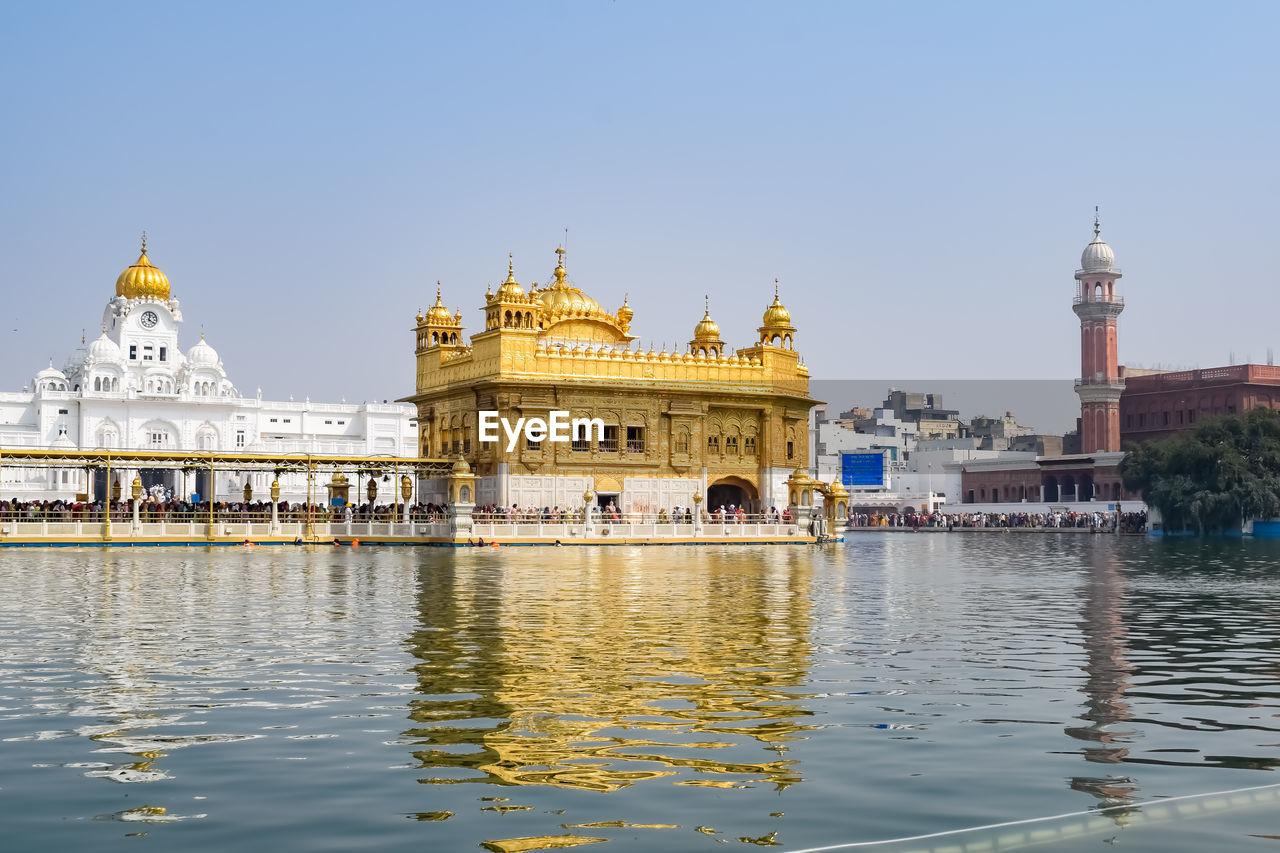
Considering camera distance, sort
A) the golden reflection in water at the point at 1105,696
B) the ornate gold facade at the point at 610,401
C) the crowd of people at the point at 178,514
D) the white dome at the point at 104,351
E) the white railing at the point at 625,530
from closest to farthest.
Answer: the golden reflection in water at the point at 1105,696
the crowd of people at the point at 178,514
the white railing at the point at 625,530
the ornate gold facade at the point at 610,401
the white dome at the point at 104,351

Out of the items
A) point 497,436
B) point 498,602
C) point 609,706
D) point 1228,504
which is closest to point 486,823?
point 609,706

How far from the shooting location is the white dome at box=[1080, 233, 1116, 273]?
111m

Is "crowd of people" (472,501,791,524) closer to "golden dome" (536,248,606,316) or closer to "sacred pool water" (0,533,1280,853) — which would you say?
"golden dome" (536,248,606,316)

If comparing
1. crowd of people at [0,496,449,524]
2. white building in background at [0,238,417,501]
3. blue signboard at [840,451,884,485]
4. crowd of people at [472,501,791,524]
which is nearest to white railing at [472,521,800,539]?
crowd of people at [472,501,791,524]

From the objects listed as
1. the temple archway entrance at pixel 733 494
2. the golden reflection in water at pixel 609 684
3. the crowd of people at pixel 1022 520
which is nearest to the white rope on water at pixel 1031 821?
the golden reflection in water at pixel 609 684

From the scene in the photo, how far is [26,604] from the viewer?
65.2 feet

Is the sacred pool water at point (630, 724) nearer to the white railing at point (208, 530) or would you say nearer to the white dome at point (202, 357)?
the white railing at point (208, 530)

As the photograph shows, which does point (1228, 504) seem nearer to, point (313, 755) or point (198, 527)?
point (198, 527)

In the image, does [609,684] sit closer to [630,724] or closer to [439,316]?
[630,724]

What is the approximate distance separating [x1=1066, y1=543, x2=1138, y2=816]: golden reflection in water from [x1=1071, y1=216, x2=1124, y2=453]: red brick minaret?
87.2 m

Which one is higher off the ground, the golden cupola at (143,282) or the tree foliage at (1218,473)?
the golden cupola at (143,282)

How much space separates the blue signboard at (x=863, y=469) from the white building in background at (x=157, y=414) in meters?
37.2

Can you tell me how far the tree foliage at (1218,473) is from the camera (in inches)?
2594

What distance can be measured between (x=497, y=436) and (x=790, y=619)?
109 feet
